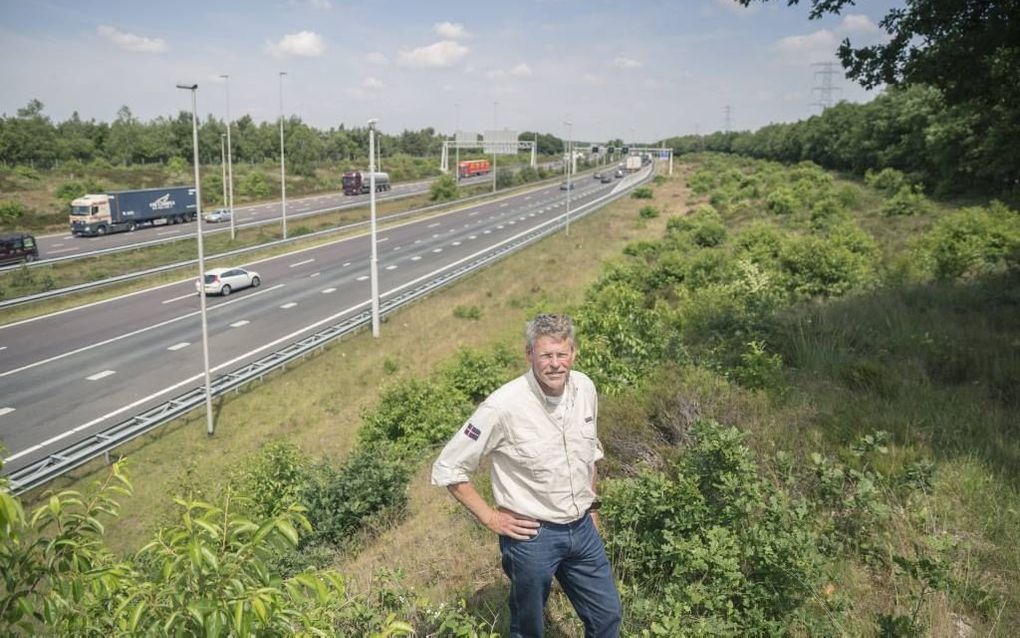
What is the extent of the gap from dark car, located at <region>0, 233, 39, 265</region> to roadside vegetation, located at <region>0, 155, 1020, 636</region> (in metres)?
23.8

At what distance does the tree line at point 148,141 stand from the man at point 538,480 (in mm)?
71064

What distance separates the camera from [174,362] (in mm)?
21000

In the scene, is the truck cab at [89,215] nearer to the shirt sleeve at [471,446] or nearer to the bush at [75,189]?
the bush at [75,189]

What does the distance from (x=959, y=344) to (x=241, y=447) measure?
1555 centimetres

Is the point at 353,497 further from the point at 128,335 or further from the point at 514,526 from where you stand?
the point at 128,335

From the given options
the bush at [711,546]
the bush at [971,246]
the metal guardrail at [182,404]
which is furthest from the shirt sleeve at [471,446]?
the bush at [971,246]

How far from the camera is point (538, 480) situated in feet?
12.0

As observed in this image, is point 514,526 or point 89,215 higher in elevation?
point 89,215

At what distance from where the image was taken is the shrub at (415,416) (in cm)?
1409

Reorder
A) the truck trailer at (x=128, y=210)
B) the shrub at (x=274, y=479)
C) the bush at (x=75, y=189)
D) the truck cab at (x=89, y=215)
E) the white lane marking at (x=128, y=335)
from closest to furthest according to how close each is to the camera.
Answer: the shrub at (x=274, y=479) < the white lane marking at (x=128, y=335) < the truck cab at (x=89, y=215) < the truck trailer at (x=128, y=210) < the bush at (x=75, y=189)

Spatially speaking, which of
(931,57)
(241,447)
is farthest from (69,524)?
(241,447)

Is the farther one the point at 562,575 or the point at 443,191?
the point at 443,191

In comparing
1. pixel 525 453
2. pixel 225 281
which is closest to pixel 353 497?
pixel 525 453

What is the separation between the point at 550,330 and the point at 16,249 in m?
40.0
